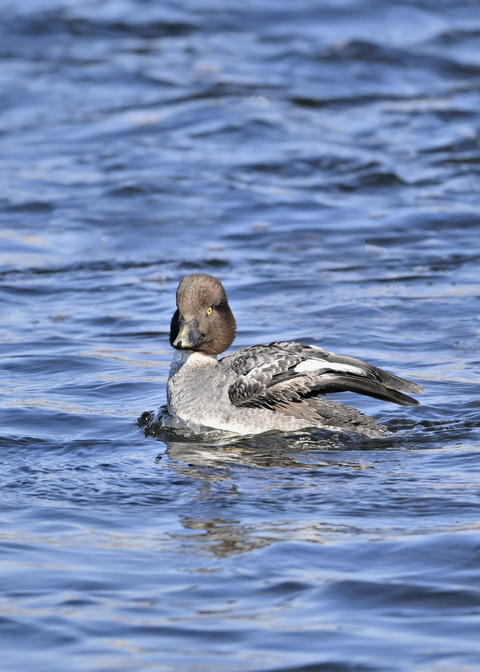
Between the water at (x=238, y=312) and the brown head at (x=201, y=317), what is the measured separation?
2.40ft

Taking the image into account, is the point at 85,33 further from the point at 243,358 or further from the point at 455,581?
the point at 455,581

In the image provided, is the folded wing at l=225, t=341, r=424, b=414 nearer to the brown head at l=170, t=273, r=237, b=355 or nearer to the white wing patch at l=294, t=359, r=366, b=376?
the white wing patch at l=294, t=359, r=366, b=376

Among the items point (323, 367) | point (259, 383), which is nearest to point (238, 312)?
point (259, 383)

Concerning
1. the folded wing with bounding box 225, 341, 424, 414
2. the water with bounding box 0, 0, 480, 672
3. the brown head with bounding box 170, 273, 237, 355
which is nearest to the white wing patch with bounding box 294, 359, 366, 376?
the folded wing with bounding box 225, 341, 424, 414

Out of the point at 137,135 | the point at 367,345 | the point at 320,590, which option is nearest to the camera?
the point at 320,590

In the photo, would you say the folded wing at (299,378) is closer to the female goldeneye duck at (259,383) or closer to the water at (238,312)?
the female goldeneye duck at (259,383)

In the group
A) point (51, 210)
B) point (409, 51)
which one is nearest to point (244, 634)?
point (51, 210)

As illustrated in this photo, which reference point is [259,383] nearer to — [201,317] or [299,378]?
[299,378]

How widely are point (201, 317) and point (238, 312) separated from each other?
353cm

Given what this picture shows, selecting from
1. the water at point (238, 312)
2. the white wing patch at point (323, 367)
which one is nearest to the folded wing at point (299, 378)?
the white wing patch at point (323, 367)

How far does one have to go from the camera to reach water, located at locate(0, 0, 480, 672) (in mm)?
5410

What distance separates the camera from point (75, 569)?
5855mm

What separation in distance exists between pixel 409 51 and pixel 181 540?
61.6ft

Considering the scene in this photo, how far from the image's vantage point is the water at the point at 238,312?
5.41 m
